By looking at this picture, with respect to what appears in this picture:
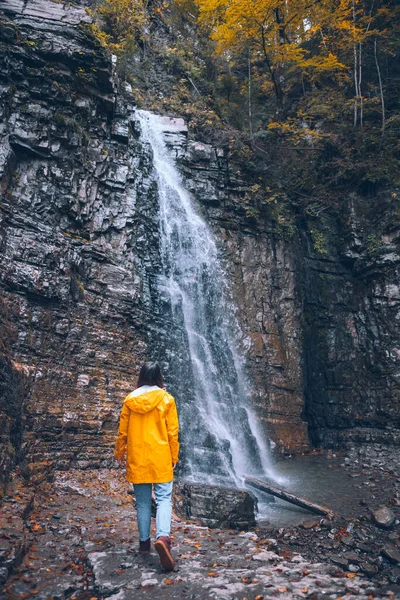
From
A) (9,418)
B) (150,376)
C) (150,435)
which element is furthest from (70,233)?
(150,435)

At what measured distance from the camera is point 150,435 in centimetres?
405

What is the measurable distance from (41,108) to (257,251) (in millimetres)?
7568

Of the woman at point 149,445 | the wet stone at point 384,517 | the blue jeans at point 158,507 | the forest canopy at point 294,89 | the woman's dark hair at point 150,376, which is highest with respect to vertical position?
the forest canopy at point 294,89

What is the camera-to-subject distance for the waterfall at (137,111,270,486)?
402 inches

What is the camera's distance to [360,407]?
12.9 meters

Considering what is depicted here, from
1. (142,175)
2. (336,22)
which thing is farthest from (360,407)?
(336,22)

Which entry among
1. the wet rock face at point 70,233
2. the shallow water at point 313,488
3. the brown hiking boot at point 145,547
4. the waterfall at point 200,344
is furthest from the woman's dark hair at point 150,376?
the waterfall at point 200,344

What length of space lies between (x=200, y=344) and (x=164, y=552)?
833cm

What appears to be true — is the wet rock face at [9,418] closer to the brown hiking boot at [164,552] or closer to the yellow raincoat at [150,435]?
the yellow raincoat at [150,435]

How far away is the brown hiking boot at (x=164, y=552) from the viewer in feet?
12.2

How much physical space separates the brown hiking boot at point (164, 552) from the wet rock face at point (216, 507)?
3558mm

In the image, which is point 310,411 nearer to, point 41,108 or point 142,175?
point 142,175

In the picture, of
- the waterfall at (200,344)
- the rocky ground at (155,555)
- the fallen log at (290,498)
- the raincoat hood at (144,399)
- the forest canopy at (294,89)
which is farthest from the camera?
the forest canopy at (294,89)

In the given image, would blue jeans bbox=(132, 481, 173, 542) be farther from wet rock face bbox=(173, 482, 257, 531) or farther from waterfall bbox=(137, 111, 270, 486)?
waterfall bbox=(137, 111, 270, 486)
